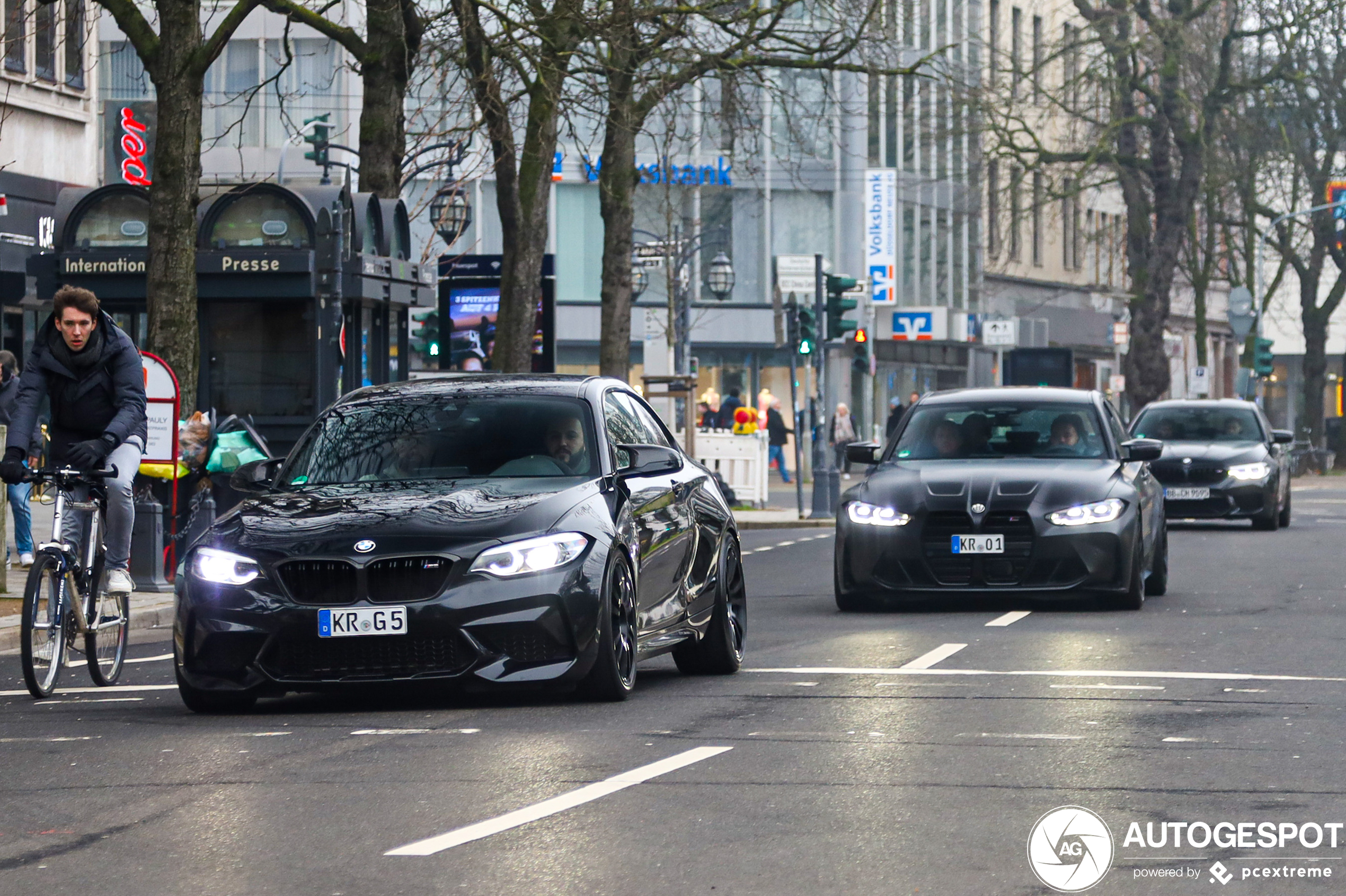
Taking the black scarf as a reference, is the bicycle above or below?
below

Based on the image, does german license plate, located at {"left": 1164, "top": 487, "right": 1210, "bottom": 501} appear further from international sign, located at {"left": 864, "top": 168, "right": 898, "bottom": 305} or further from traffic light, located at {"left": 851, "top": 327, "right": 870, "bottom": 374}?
international sign, located at {"left": 864, "top": 168, "right": 898, "bottom": 305}

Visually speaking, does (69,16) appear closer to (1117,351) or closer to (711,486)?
(711,486)

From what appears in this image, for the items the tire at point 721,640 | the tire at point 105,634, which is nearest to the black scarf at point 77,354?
the tire at point 105,634

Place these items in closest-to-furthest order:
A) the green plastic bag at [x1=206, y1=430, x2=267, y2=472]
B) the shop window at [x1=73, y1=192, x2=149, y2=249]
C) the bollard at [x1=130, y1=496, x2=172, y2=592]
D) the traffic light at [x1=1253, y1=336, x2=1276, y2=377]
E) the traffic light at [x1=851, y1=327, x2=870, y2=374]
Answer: the bollard at [x1=130, y1=496, x2=172, y2=592] < the green plastic bag at [x1=206, y1=430, x2=267, y2=472] < the shop window at [x1=73, y1=192, x2=149, y2=249] < the traffic light at [x1=851, y1=327, x2=870, y2=374] < the traffic light at [x1=1253, y1=336, x2=1276, y2=377]

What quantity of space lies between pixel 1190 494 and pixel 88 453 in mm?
18756

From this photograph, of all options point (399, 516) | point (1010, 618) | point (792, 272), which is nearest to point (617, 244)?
point (792, 272)

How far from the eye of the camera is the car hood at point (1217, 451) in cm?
2772

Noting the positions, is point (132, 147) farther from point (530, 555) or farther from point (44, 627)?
point (530, 555)

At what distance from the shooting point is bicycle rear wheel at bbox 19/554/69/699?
10.7 meters

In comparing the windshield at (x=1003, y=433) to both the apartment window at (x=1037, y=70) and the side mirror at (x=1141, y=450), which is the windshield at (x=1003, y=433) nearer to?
the side mirror at (x=1141, y=450)

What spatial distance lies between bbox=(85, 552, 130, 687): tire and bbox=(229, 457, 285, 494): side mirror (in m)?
0.90

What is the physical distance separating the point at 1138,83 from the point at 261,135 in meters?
20.9

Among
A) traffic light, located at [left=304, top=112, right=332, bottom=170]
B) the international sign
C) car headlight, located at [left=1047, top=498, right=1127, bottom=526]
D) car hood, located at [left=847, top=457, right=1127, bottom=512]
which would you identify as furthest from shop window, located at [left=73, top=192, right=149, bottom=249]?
the international sign

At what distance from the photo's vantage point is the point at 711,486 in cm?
1226
